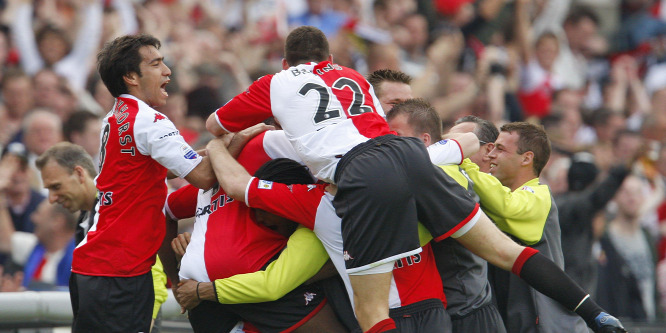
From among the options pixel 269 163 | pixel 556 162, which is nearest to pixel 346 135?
pixel 269 163

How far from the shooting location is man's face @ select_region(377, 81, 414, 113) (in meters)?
5.35

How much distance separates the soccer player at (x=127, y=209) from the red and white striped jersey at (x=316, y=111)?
1.24ft

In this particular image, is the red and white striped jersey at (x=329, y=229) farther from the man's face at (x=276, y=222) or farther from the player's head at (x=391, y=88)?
the player's head at (x=391, y=88)

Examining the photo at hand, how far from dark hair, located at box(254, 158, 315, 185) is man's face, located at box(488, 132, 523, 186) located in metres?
1.07

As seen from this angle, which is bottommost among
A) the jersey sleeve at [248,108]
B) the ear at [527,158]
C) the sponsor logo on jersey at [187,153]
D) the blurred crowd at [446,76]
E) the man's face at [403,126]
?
the blurred crowd at [446,76]

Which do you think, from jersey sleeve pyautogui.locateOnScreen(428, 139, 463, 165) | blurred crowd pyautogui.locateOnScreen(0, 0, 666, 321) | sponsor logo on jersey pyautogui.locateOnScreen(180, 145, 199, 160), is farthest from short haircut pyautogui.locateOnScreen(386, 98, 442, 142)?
blurred crowd pyautogui.locateOnScreen(0, 0, 666, 321)

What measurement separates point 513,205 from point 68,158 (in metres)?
2.62

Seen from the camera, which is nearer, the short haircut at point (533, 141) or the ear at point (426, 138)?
the ear at point (426, 138)

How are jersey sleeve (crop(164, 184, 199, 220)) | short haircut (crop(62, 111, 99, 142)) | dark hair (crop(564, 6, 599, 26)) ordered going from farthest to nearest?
dark hair (crop(564, 6, 599, 26)) → short haircut (crop(62, 111, 99, 142)) → jersey sleeve (crop(164, 184, 199, 220))

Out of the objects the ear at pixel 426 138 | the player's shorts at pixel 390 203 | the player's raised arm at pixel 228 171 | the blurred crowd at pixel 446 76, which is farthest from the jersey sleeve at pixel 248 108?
the blurred crowd at pixel 446 76

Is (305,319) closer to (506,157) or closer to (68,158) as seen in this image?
(506,157)

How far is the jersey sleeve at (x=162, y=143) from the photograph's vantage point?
448 cm

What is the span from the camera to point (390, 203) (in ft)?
13.9

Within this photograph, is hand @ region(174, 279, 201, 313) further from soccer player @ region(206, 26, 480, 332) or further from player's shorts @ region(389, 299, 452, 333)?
player's shorts @ region(389, 299, 452, 333)
